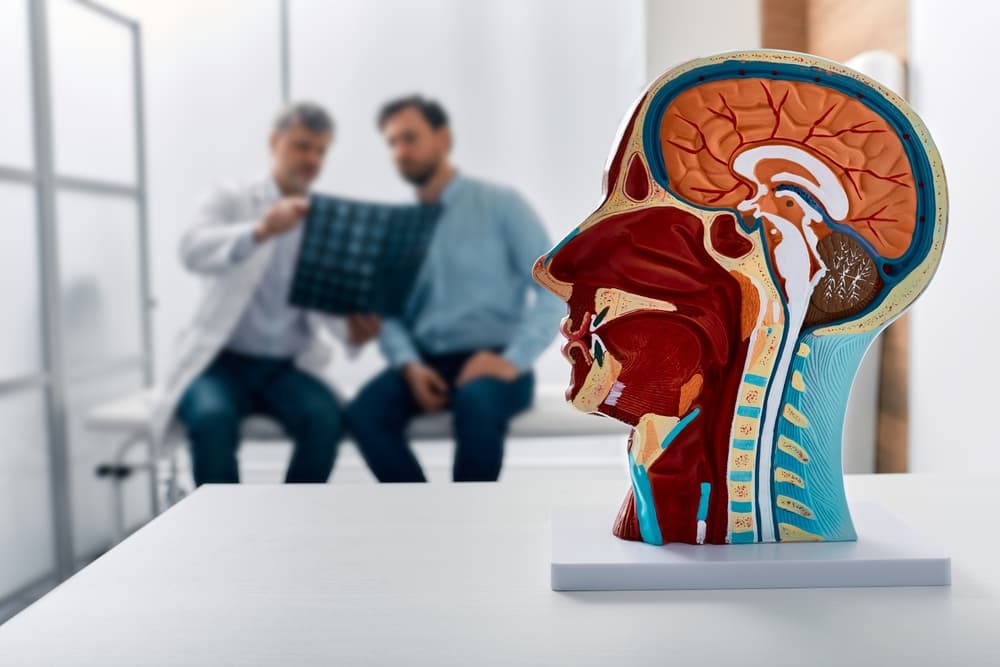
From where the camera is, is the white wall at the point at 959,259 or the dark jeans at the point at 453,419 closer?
the white wall at the point at 959,259

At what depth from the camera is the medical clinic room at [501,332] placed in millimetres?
685

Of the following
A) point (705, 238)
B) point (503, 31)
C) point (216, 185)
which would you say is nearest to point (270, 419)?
point (216, 185)

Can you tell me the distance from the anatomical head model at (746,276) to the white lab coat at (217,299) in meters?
1.45

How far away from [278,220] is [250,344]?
0.27 metres

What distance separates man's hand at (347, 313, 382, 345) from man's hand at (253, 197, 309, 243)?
24cm

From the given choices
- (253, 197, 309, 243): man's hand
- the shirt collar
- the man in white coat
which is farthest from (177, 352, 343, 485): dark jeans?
the shirt collar

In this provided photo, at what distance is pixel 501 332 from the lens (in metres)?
2.15

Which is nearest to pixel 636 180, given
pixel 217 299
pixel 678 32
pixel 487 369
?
pixel 487 369

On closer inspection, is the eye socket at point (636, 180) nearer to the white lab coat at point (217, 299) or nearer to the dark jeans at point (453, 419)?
the dark jeans at point (453, 419)

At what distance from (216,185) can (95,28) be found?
558mm

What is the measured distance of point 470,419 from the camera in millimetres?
1984

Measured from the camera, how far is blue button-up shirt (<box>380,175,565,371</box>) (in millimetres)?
2133

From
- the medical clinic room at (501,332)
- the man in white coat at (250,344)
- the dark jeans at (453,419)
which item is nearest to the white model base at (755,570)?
the medical clinic room at (501,332)

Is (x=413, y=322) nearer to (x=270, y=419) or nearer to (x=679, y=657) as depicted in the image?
(x=270, y=419)
